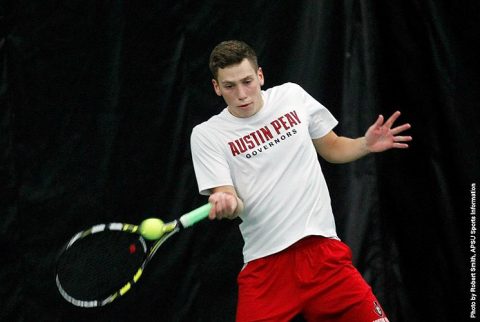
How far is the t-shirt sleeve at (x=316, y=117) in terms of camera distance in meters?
3.62

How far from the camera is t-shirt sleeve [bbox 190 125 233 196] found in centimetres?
338

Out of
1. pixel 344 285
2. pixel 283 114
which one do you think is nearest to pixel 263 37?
pixel 283 114

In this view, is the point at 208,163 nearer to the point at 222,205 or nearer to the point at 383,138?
the point at 222,205

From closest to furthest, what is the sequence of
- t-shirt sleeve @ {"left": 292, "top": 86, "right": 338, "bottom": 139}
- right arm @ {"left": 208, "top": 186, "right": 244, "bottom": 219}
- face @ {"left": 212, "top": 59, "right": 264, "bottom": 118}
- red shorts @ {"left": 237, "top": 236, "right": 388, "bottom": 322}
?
right arm @ {"left": 208, "top": 186, "right": 244, "bottom": 219} < red shorts @ {"left": 237, "top": 236, "right": 388, "bottom": 322} < face @ {"left": 212, "top": 59, "right": 264, "bottom": 118} < t-shirt sleeve @ {"left": 292, "top": 86, "right": 338, "bottom": 139}

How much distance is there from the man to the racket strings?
17.6 inches

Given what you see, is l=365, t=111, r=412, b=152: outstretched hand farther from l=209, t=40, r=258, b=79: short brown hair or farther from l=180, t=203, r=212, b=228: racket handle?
l=180, t=203, r=212, b=228: racket handle

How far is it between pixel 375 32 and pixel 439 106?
1.79ft

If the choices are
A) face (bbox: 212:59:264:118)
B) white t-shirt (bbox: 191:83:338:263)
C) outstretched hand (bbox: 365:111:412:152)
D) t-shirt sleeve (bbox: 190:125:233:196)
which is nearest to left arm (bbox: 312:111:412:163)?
outstretched hand (bbox: 365:111:412:152)

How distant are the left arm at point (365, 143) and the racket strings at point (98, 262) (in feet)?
3.21

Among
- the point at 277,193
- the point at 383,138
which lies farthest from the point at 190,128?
the point at 383,138

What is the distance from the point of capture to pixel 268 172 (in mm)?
3465

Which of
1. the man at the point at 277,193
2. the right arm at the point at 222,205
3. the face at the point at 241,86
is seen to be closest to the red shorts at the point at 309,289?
the man at the point at 277,193

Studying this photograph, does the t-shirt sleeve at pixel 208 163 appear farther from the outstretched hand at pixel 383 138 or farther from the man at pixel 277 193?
the outstretched hand at pixel 383 138

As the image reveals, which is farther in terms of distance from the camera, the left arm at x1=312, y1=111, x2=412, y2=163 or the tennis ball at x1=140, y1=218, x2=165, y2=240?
the left arm at x1=312, y1=111, x2=412, y2=163
